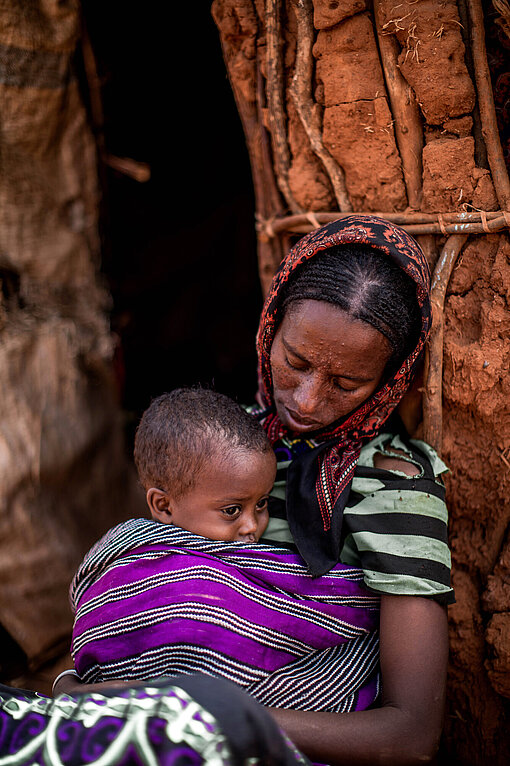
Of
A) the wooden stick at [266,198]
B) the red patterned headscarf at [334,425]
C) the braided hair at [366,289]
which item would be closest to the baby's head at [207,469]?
the red patterned headscarf at [334,425]

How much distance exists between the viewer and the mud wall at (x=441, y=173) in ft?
5.21

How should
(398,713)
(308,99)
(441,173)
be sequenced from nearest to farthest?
(398,713), (441,173), (308,99)

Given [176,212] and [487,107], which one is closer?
[487,107]

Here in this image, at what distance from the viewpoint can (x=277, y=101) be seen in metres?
1.86

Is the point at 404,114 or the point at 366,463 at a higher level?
the point at 404,114

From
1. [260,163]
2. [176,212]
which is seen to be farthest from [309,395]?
[176,212]

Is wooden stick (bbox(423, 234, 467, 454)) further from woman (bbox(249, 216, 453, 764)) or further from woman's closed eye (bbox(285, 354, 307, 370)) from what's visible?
woman's closed eye (bbox(285, 354, 307, 370))

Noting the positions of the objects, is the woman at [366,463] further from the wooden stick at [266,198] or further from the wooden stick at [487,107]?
the wooden stick at [266,198]

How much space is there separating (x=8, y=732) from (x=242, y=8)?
2019mm

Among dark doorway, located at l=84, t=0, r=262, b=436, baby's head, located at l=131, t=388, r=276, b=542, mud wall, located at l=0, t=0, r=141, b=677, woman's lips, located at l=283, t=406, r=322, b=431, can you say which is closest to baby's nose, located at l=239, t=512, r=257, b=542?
baby's head, located at l=131, t=388, r=276, b=542

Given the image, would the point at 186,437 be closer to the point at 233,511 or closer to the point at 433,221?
the point at 233,511

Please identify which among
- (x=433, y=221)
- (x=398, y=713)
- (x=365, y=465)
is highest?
(x=433, y=221)

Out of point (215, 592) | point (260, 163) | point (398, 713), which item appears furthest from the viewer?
point (260, 163)

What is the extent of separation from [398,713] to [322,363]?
81 cm
